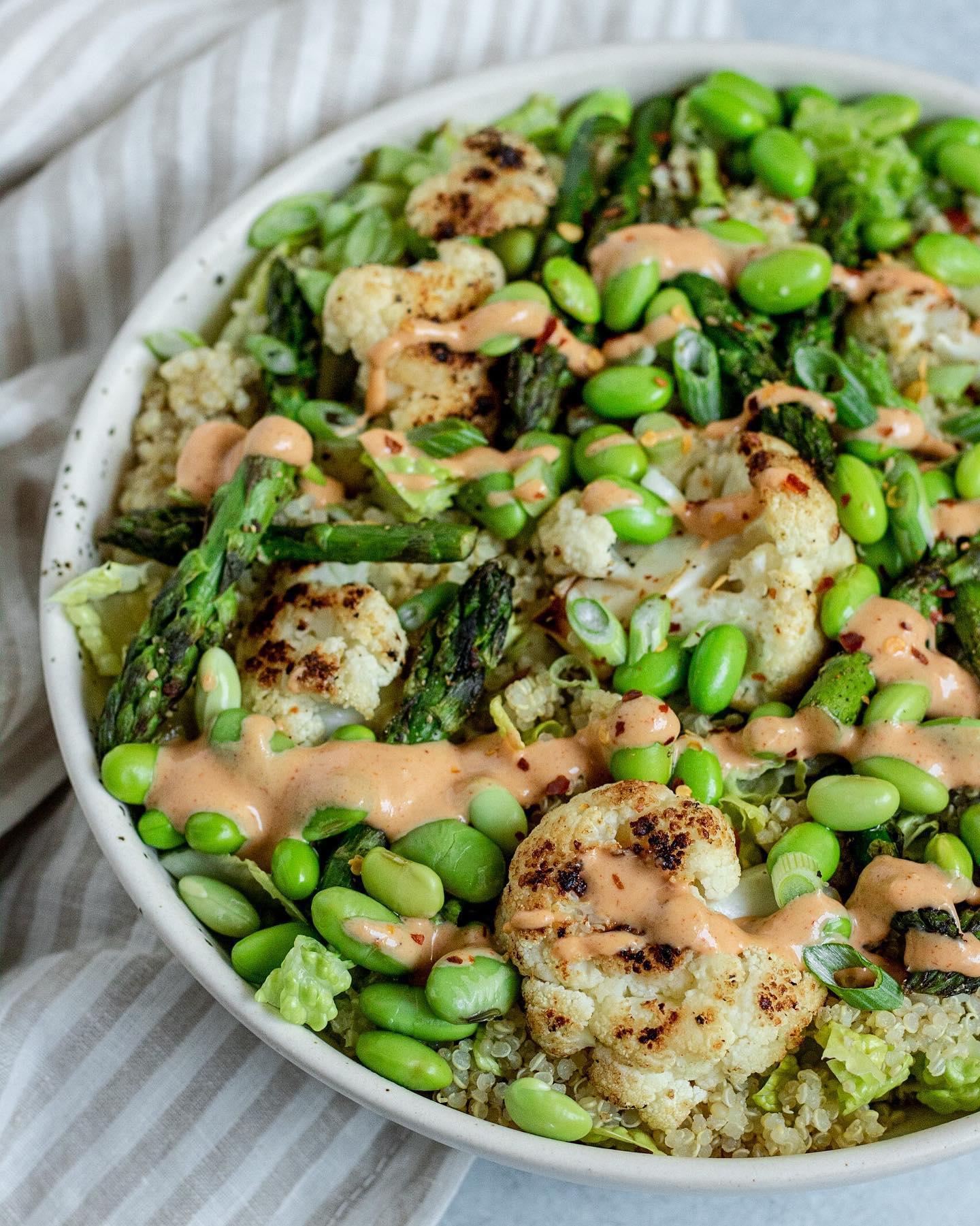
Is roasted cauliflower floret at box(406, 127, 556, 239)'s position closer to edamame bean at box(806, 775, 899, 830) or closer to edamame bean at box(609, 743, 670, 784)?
edamame bean at box(609, 743, 670, 784)

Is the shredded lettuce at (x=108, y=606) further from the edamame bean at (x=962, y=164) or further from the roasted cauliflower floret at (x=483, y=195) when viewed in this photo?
the edamame bean at (x=962, y=164)

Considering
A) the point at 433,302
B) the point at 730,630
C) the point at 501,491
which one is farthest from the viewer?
the point at 433,302

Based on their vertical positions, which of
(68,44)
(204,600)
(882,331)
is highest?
(68,44)

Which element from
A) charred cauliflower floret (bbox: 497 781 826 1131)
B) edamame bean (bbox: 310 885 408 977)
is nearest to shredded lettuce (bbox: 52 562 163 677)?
edamame bean (bbox: 310 885 408 977)

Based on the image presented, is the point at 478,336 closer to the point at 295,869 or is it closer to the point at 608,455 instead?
the point at 608,455

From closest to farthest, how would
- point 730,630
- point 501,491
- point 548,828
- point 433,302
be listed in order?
1. point 548,828
2. point 730,630
3. point 501,491
4. point 433,302

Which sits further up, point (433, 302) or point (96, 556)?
point (433, 302)

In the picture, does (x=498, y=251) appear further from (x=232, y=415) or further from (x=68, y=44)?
(x=68, y=44)

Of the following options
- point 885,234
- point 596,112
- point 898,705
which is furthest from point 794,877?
point 596,112

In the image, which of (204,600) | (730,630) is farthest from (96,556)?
(730,630)
